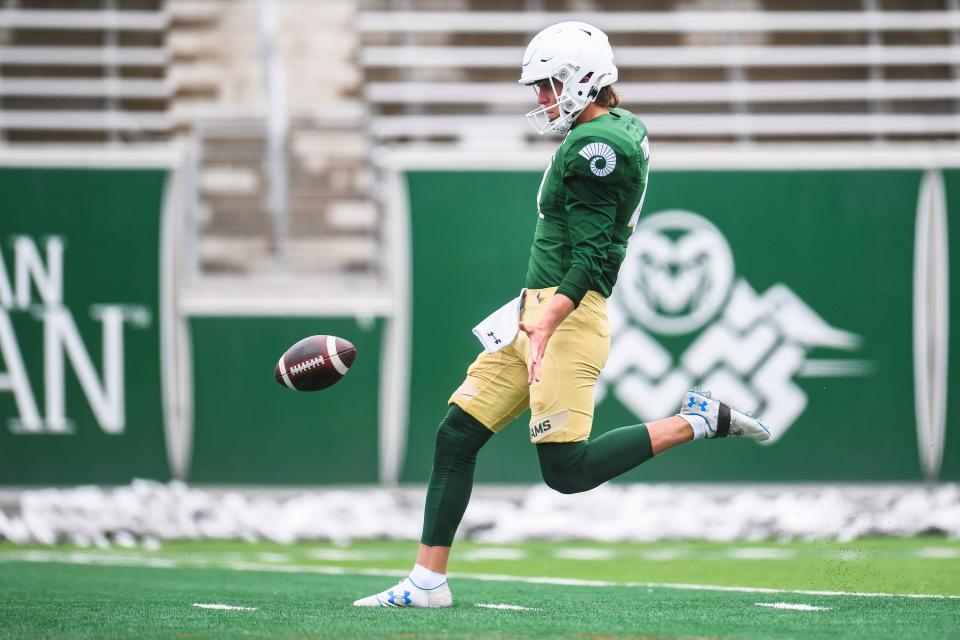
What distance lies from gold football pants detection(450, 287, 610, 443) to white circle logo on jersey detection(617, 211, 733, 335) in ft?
13.2

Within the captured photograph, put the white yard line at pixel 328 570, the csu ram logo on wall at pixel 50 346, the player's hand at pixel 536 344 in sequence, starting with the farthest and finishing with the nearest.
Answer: the csu ram logo on wall at pixel 50 346, the white yard line at pixel 328 570, the player's hand at pixel 536 344

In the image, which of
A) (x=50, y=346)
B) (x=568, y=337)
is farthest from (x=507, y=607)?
(x=50, y=346)

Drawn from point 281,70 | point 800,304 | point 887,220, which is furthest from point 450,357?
point 281,70

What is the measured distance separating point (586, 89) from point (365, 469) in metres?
4.54

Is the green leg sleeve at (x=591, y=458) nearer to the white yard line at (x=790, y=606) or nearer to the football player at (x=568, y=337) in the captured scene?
the football player at (x=568, y=337)

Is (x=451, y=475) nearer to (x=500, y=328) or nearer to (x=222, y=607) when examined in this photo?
(x=500, y=328)

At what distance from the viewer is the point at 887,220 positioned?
8695 millimetres

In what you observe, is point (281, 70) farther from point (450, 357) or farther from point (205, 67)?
point (450, 357)

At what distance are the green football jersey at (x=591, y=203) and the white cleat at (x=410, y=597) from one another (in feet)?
3.50

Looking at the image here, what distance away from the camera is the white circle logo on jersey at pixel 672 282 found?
28.1 feet

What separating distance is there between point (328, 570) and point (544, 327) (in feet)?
9.33

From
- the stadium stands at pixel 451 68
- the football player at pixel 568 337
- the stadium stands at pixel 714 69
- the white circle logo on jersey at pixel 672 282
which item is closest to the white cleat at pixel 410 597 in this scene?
the football player at pixel 568 337

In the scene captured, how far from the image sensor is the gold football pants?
4.39 metres

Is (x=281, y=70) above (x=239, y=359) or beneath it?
above
